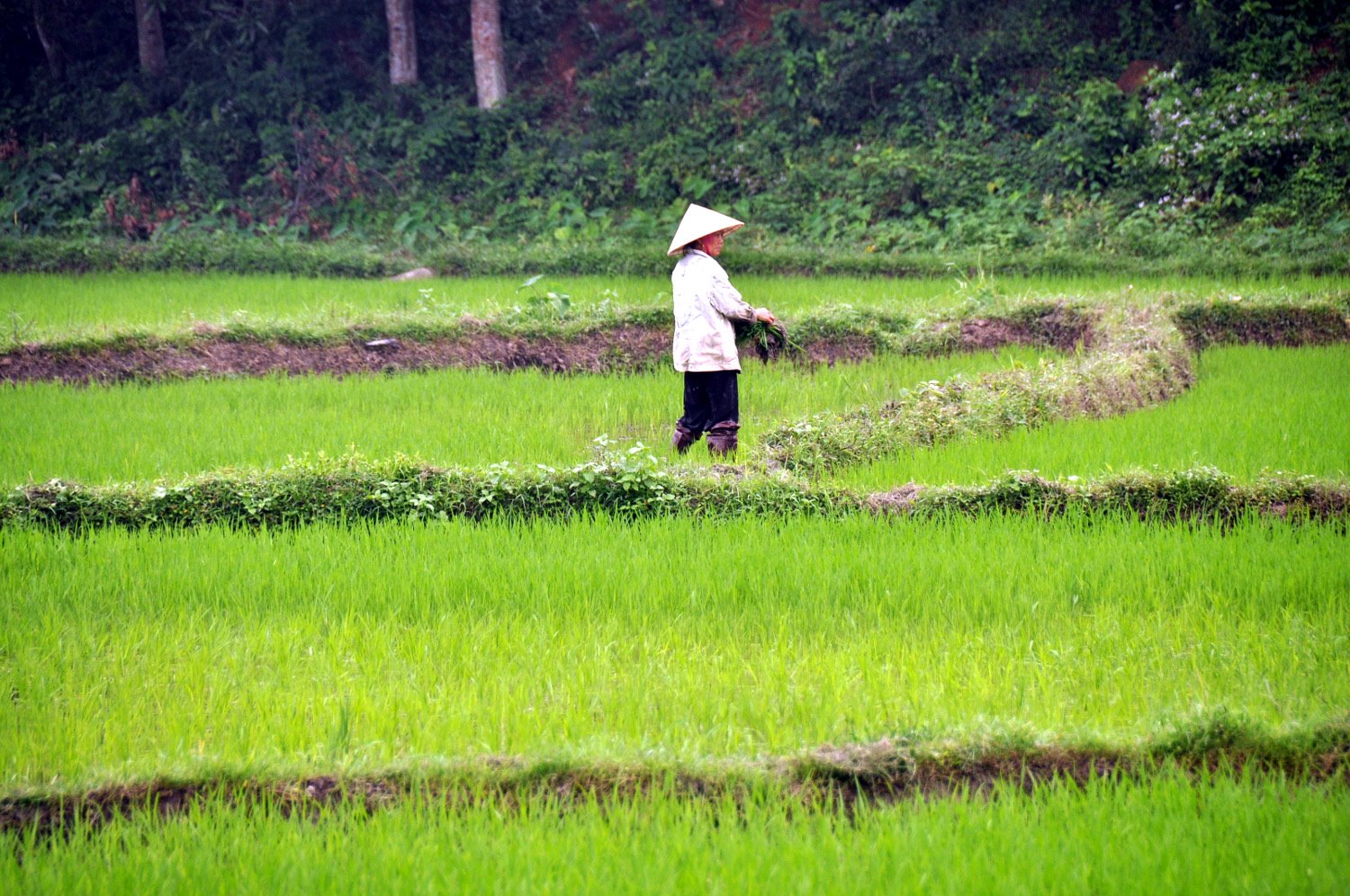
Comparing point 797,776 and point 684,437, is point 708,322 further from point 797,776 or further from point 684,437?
point 797,776

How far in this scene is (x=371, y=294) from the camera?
10445 mm

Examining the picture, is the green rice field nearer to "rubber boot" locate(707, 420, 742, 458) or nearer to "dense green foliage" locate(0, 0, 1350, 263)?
"rubber boot" locate(707, 420, 742, 458)

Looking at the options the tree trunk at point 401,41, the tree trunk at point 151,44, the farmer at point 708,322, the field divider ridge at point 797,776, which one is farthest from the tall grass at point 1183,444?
the tree trunk at point 151,44

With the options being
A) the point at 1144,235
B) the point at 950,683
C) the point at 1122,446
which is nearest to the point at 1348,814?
the point at 950,683

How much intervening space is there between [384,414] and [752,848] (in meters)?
4.56

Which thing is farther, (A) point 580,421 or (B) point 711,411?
(A) point 580,421

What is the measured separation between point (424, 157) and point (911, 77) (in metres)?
6.18

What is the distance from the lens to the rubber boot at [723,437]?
18.3 feet

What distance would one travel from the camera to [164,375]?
7555 millimetres

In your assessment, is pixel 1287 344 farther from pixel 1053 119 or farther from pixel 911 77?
pixel 911 77

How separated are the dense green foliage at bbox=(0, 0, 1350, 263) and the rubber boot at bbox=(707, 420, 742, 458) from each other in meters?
6.71

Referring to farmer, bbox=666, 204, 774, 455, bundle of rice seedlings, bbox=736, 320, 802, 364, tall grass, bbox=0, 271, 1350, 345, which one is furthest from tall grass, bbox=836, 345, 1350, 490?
tall grass, bbox=0, 271, 1350, 345

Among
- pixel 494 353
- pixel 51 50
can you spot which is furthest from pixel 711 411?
pixel 51 50

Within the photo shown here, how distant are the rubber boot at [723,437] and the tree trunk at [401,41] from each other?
12.3 m
